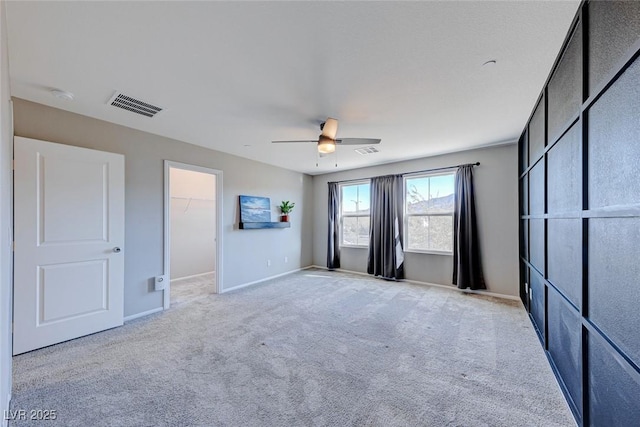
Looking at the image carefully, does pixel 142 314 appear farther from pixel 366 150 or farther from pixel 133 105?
pixel 366 150

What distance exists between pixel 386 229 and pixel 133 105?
14.8 feet

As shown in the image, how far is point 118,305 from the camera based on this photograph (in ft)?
9.82

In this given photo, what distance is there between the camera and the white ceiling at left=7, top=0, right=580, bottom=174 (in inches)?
58.5

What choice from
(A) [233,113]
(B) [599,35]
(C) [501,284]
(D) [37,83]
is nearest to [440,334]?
(C) [501,284]

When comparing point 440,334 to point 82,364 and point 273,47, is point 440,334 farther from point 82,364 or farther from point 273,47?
point 82,364

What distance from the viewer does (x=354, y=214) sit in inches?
237

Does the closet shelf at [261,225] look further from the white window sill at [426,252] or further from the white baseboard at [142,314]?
the white window sill at [426,252]

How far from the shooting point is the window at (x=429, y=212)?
470 cm

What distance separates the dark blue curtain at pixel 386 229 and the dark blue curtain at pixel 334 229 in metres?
0.93

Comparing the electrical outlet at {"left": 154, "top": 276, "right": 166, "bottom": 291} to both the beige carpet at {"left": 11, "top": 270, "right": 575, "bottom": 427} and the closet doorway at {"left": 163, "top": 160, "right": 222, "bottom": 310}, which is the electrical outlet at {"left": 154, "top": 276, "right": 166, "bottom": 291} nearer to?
the beige carpet at {"left": 11, "top": 270, "right": 575, "bottom": 427}

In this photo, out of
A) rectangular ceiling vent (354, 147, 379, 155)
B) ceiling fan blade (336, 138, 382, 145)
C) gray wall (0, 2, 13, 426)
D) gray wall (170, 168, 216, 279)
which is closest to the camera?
gray wall (0, 2, 13, 426)

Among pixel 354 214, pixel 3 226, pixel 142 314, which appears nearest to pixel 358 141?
pixel 3 226

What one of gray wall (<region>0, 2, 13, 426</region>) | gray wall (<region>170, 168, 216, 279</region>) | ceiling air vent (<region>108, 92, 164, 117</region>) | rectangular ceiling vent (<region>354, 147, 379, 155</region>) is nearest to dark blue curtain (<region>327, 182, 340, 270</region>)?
rectangular ceiling vent (<region>354, 147, 379, 155</region>)

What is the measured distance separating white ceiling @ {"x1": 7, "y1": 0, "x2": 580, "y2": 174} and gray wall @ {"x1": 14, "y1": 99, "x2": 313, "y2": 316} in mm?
229
